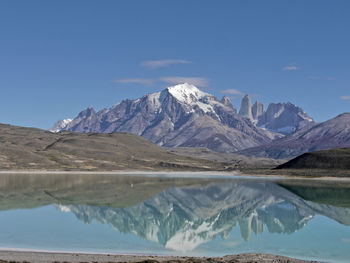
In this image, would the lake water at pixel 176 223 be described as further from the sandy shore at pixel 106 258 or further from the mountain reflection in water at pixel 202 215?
the sandy shore at pixel 106 258

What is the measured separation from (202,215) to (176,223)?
12210 millimetres

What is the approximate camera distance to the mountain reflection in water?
65812 mm

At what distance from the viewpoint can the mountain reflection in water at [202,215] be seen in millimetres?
65812

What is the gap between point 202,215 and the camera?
8969 cm

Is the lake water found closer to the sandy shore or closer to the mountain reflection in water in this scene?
the mountain reflection in water

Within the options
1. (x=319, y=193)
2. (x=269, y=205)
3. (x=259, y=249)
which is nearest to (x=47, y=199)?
(x=269, y=205)

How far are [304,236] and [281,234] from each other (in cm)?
348

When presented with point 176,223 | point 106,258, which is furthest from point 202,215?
point 106,258

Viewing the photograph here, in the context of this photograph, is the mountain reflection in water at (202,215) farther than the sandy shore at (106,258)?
Yes

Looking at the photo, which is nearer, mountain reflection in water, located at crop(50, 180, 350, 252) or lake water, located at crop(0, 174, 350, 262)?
lake water, located at crop(0, 174, 350, 262)

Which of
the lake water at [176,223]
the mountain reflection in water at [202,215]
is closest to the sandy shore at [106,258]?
the lake water at [176,223]

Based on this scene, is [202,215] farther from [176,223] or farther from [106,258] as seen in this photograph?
[106,258]

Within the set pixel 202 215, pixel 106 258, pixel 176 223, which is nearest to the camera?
pixel 106 258

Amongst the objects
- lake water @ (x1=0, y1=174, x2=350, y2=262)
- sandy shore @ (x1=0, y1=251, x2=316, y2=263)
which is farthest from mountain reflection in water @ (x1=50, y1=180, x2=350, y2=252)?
sandy shore @ (x1=0, y1=251, x2=316, y2=263)
